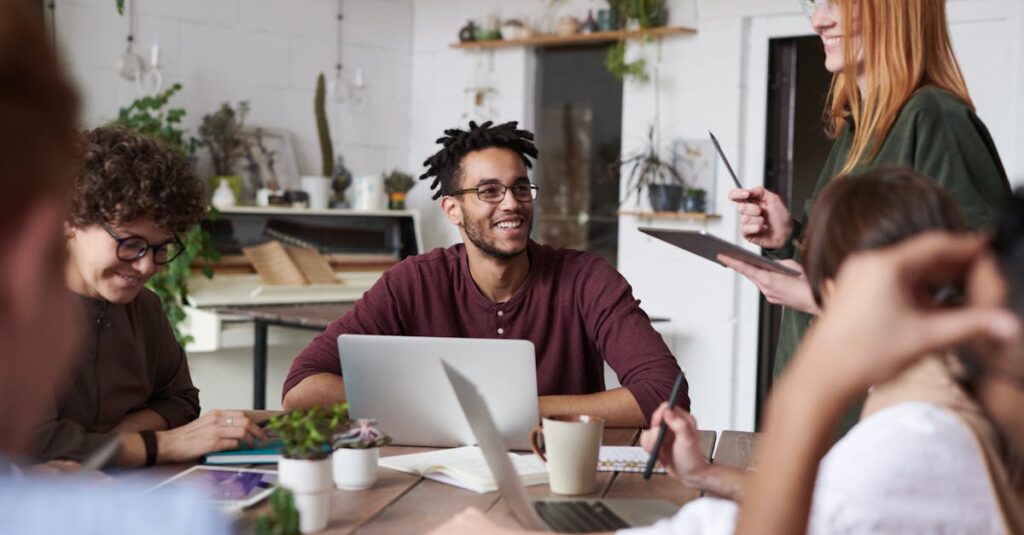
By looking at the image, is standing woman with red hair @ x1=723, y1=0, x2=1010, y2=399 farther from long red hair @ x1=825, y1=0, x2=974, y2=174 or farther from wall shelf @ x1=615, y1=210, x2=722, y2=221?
wall shelf @ x1=615, y1=210, x2=722, y2=221

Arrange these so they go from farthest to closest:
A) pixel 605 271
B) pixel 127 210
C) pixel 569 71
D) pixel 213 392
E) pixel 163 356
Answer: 1. pixel 569 71
2. pixel 213 392
3. pixel 605 271
4. pixel 163 356
5. pixel 127 210

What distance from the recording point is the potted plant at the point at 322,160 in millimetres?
5246

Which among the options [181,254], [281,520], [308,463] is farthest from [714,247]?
[181,254]

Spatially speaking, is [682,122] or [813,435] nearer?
[813,435]

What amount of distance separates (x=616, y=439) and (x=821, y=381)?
1.32 m

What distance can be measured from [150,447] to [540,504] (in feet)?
2.19

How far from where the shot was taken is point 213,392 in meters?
4.84

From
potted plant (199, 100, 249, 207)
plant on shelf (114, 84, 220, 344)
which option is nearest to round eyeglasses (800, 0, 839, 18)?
plant on shelf (114, 84, 220, 344)

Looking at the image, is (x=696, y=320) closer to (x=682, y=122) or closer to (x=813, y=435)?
(x=682, y=122)

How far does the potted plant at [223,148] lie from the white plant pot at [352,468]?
11.0ft

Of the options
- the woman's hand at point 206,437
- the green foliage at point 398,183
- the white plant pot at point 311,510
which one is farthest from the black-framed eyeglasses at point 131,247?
the green foliage at point 398,183

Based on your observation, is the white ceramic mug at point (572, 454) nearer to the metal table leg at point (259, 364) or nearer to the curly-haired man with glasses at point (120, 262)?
the curly-haired man with glasses at point (120, 262)

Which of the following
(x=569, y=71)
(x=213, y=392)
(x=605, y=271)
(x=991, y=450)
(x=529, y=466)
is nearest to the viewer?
(x=991, y=450)

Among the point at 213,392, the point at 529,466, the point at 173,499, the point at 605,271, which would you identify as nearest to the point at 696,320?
the point at 213,392
